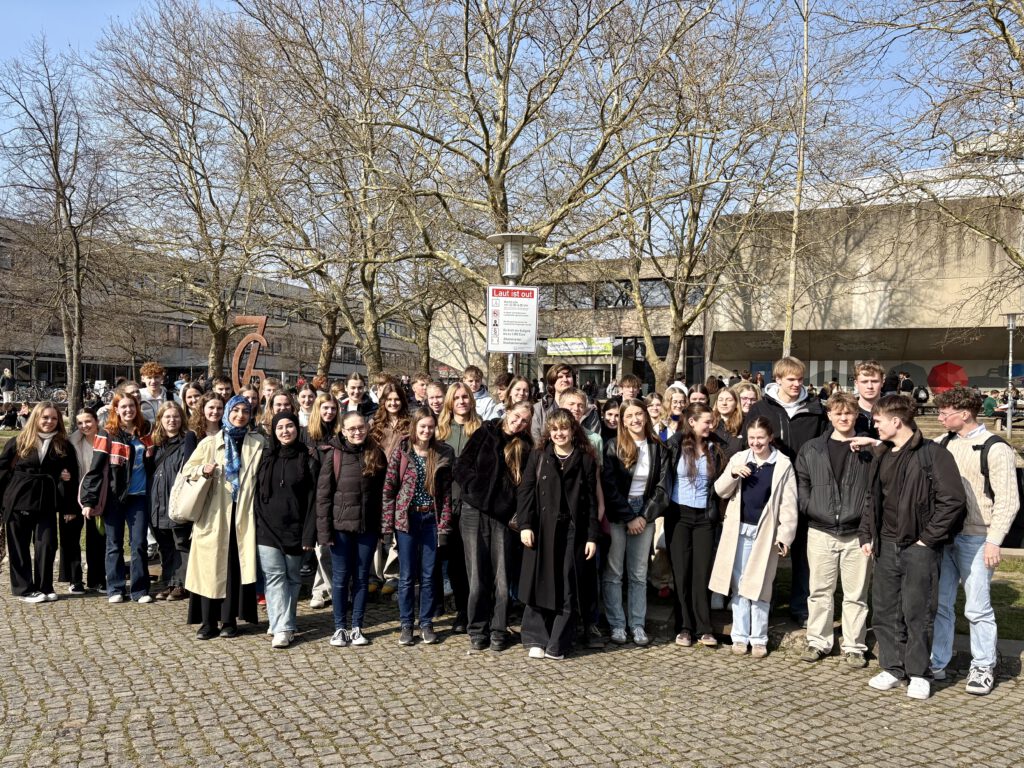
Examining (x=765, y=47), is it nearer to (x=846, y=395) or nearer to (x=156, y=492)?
(x=846, y=395)

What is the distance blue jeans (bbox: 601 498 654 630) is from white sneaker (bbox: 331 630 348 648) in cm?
193

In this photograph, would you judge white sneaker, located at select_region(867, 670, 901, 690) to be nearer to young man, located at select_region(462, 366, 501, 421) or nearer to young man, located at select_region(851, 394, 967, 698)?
young man, located at select_region(851, 394, 967, 698)

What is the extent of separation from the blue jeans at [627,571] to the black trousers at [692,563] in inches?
8.5

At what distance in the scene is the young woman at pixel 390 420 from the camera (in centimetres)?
625

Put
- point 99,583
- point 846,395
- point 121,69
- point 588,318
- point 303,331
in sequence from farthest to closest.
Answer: point 303,331 → point 588,318 → point 121,69 → point 99,583 → point 846,395

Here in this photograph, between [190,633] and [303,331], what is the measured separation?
2022 inches

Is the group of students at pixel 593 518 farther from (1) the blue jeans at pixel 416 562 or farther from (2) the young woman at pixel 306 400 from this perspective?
(2) the young woman at pixel 306 400

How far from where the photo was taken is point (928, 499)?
507 centimetres

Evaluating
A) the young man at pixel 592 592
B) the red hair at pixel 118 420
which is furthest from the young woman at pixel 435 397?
the red hair at pixel 118 420

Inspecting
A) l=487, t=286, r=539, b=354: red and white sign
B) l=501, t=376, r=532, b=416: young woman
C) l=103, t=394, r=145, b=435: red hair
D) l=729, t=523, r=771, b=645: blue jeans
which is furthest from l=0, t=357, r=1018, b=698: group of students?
l=487, t=286, r=539, b=354: red and white sign

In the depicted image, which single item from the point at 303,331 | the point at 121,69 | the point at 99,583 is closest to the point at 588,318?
the point at 121,69

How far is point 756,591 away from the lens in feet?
19.1

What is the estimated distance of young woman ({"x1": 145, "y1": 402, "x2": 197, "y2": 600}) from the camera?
6.81 meters

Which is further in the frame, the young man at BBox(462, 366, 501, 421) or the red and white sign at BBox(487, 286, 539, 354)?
the red and white sign at BBox(487, 286, 539, 354)
